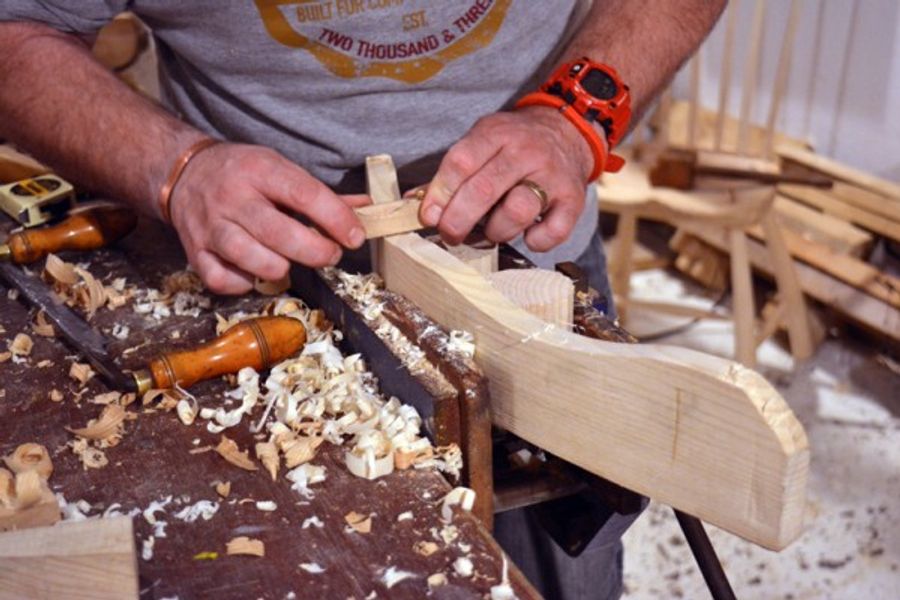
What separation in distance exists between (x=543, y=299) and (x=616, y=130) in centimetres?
47

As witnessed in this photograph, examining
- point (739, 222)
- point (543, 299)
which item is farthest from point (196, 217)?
point (739, 222)

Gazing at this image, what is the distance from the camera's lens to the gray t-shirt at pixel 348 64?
→ 1.44 metres

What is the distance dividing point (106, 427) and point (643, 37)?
992 mm

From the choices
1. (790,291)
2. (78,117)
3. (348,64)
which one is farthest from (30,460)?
(790,291)

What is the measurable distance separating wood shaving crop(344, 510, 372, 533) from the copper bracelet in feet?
1.81

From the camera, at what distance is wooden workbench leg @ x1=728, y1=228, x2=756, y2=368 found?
3055 mm

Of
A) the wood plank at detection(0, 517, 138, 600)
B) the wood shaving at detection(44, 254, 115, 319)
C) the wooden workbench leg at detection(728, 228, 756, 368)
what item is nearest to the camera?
the wood plank at detection(0, 517, 138, 600)

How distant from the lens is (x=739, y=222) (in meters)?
2.95

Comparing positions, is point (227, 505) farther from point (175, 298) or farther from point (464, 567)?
point (175, 298)

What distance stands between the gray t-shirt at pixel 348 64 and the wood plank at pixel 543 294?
0.50m

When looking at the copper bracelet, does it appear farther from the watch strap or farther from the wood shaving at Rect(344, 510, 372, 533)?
the wood shaving at Rect(344, 510, 372, 533)

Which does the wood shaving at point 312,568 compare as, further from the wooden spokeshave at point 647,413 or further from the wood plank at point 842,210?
the wood plank at point 842,210

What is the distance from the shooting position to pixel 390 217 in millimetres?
1185

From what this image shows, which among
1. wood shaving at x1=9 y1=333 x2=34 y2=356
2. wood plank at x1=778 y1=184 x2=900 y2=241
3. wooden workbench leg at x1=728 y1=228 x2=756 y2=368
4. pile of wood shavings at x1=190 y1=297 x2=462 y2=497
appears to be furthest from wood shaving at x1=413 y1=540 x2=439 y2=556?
wood plank at x1=778 y1=184 x2=900 y2=241
